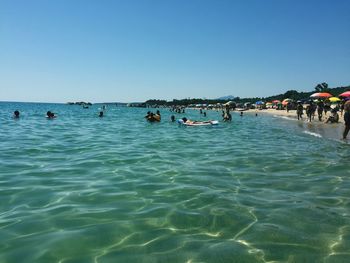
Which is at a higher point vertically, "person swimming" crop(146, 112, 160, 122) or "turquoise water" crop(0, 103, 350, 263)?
"person swimming" crop(146, 112, 160, 122)

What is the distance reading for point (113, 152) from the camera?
13.0 metres

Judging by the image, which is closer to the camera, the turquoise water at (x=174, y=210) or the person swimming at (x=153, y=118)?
the turquoise water at (x=174, y=210)

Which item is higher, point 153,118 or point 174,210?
point 153,118

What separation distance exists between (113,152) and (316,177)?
7437mm

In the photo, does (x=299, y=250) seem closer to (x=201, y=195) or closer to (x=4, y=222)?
(x=201, y=195)

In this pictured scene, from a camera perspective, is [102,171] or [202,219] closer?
[202,219]

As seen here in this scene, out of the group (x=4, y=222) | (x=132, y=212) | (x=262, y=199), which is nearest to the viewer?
(x=4, y=222)

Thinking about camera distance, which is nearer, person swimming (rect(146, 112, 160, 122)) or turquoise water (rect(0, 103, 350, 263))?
turquoise water (rect(0, 103, 350, 263))

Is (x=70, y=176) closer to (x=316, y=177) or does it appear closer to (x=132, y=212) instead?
(x=132, y=212)

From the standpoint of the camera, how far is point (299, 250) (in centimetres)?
426

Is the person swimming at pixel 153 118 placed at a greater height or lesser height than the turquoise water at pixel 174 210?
greater

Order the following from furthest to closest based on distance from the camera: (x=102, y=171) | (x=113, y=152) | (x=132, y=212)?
(x=113, y=152)
(x=102, y=171)
(x=132, y=212)

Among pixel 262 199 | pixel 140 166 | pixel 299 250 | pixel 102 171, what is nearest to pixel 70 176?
pixel 102 171

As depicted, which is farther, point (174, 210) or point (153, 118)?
point (153, 118)
